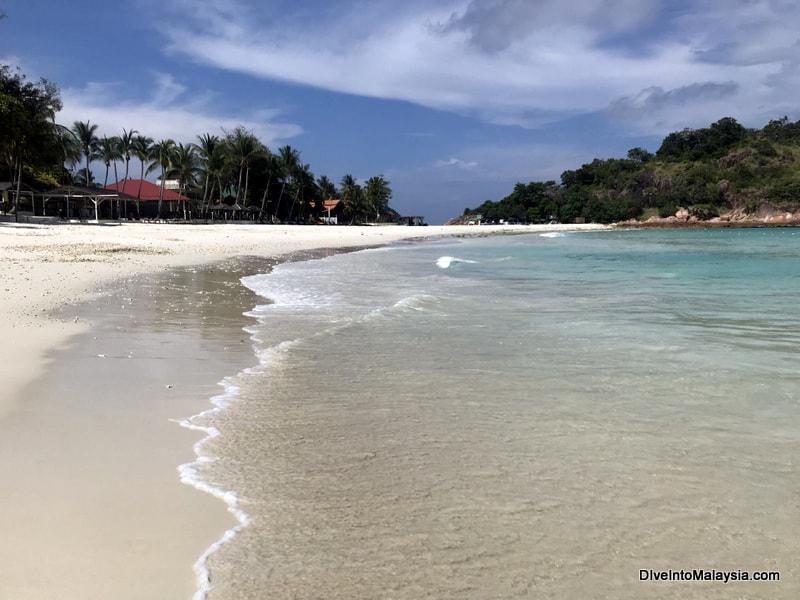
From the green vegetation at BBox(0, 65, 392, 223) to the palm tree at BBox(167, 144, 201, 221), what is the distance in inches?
3.7

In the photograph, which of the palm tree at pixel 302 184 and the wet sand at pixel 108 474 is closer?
the wet sand at pixel 108 474

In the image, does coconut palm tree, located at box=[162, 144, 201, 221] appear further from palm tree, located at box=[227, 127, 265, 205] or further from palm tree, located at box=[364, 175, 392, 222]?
palm tree, located at box=[364, 175, 392, 222]

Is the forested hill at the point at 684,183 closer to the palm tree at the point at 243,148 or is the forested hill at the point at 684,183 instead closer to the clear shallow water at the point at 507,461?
the palm tree at the point at 243,148

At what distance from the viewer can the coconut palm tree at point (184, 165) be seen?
62031 millimetres

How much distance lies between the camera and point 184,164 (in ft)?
205

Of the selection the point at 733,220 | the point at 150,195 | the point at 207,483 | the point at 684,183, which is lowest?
the point at 207,483

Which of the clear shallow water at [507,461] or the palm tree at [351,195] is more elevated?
the palm tree at [351,195]

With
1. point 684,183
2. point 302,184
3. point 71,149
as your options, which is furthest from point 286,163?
point 684,183

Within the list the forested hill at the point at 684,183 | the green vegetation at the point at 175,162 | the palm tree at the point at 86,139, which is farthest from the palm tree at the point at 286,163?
the forested hill at the point at 684,183

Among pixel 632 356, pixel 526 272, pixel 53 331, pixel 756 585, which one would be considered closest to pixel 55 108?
pixel 526 272

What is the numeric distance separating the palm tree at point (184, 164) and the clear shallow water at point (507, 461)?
196 ft

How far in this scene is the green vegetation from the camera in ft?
131

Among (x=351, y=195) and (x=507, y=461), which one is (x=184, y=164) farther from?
(x=507, y=461)

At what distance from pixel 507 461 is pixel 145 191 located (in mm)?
68577
